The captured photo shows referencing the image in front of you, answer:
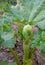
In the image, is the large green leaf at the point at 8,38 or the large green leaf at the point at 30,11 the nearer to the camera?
the large green leaf at the point at 8,38

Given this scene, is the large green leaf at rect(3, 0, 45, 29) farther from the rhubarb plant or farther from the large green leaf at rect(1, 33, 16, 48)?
the large green leaf at rect(1, 33, 16, 48)

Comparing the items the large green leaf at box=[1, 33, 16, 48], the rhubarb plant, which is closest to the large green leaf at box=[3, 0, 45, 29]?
the rhubarb plant

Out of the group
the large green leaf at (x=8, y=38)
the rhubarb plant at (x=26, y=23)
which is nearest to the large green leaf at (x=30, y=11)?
the rhubarb plant at (x=26, y=23)

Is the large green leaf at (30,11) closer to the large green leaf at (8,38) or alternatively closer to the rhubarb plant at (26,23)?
the rhubarb plant at (26,23)

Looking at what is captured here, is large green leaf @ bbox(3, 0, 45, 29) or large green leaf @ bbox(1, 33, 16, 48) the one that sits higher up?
large green leaf @ bbox(3, 0, 45, 29)

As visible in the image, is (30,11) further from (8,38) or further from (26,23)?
(8,38)

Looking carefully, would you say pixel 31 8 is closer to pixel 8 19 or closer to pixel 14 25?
pixel 8 19

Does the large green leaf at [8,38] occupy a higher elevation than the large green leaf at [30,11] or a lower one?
lower

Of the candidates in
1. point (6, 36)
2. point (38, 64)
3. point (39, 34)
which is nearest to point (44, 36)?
point (39, 34)
